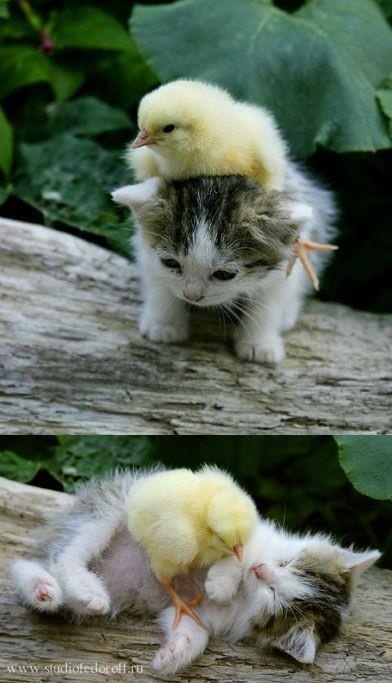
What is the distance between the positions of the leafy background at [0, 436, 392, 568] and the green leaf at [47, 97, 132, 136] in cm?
142

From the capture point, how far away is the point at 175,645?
195 cm

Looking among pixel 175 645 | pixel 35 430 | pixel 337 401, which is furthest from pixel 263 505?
pixel 175 645

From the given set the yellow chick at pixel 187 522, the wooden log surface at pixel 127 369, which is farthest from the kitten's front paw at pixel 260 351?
the yellow chick at pixel 187 522

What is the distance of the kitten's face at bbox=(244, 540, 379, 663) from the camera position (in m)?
2.04

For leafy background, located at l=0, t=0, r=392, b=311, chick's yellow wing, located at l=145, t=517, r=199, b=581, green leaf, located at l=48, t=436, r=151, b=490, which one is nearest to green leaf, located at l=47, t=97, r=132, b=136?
leafy background, located at l=0, t=0, r=392, b=311

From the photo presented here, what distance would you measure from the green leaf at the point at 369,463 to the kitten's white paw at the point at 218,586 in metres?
0.47

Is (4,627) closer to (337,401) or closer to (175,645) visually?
(175,645)

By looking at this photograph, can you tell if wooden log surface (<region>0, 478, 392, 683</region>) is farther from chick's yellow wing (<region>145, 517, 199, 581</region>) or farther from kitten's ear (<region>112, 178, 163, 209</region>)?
kitten's ear (<region>112, 178, 163, 209</region>)

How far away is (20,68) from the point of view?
3.61 m

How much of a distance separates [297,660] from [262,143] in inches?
50.0

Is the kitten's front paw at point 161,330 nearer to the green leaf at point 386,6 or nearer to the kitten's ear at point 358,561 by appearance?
the kitten's ear at point 358,561

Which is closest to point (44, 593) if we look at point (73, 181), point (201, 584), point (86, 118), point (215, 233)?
point (201, 584)

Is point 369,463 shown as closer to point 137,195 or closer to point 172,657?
point 172,657

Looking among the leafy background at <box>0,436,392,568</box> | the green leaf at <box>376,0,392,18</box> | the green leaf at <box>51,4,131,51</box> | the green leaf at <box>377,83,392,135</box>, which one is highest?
the green leaf at <box>376,0,392,18</box>
